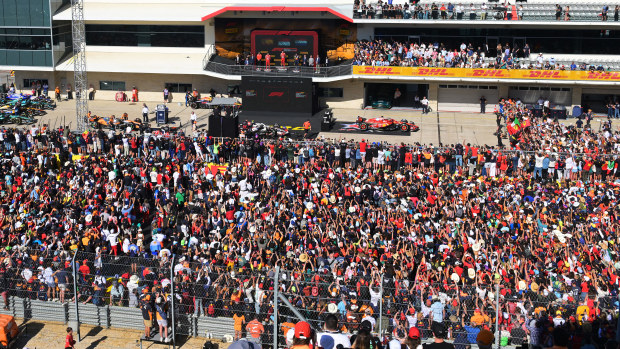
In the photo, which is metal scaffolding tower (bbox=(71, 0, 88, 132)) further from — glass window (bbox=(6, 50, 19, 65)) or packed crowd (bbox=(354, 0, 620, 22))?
packed crowd (bbox=(354, 0, 620, 22))

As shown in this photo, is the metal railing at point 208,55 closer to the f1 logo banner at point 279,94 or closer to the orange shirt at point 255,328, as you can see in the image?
the f1 logo banner at point 279,94

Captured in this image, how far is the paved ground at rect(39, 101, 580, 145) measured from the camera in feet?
121

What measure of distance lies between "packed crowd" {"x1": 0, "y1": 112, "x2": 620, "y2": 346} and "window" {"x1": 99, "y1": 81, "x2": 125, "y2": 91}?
44.1 feet

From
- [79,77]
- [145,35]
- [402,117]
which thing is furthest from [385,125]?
[145,35]

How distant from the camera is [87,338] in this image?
1873 cm

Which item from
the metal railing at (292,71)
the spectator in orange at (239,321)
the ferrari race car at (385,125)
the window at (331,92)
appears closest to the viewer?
the spectator in orange at (239,321)

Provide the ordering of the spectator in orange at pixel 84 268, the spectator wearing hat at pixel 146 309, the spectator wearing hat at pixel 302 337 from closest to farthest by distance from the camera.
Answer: the spectator wearing hat at pixel 302 337 < the spectator wearing hat at pixel 146 309 < the spectator in orange at pixel 84 268

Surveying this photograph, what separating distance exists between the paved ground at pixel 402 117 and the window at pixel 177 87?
4.65 feet

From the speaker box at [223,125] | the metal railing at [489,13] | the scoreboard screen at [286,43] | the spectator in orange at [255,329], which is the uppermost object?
the metal railing at [489,13]

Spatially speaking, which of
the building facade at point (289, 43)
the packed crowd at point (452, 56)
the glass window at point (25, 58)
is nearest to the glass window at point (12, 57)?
the building facade at point (289, 43)

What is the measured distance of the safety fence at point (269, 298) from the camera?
15.9 m

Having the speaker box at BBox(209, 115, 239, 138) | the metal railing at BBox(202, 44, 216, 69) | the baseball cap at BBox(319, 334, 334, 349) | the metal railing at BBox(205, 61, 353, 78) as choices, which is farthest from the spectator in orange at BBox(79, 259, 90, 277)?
the metal railing at BBox(202, 44, 216, 69)

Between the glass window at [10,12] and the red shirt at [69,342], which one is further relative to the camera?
the glass window at [10,12]

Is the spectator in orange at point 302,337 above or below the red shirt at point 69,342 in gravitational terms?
above
